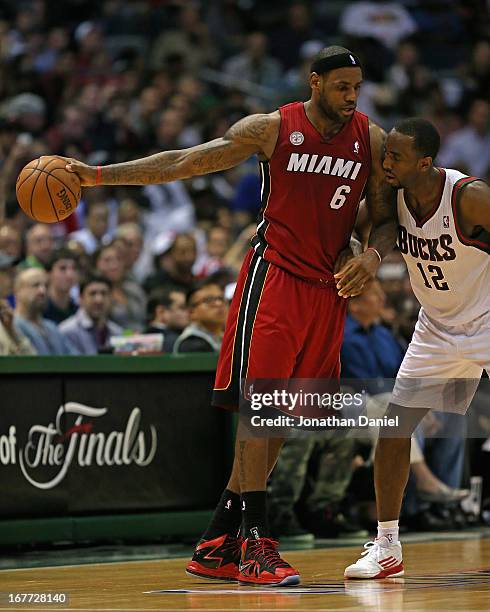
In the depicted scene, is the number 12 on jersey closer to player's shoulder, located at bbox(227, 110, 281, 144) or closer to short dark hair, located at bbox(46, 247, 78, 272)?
player's shoulder, located at bbox(227, 110, 281, 144)

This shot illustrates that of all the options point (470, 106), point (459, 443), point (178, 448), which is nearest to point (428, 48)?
point (470, 106)

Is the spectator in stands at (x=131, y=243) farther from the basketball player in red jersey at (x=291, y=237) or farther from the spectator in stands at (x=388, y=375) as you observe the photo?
the basketball player in red jersey at (x=291, y=237)

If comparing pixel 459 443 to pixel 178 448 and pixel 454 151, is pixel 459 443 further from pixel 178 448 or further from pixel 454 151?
pixel 454 151

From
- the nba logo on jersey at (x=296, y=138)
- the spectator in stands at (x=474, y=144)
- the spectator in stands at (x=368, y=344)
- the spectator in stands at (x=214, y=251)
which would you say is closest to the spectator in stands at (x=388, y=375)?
the spectator in stands at (x=368, y=344)

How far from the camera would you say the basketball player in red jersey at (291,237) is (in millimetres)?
6574

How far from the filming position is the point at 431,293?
22.4ft

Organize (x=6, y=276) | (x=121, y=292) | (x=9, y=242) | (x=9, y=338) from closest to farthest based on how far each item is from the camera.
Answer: (x=9, y=338)
(x=6, y=276)
(x=9, y=242)
(x=121, y=292)

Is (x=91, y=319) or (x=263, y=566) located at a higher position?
(x=91, y=319)

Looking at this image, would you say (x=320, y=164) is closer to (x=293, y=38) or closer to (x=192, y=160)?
(x=192, y=160)

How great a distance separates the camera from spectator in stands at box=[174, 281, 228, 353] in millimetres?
9789

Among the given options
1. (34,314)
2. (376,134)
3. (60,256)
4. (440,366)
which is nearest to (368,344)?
(34,314)

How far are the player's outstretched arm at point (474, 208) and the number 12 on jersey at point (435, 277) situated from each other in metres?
0.24

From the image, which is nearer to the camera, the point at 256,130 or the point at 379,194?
the point at 256,130

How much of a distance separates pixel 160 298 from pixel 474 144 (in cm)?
738
